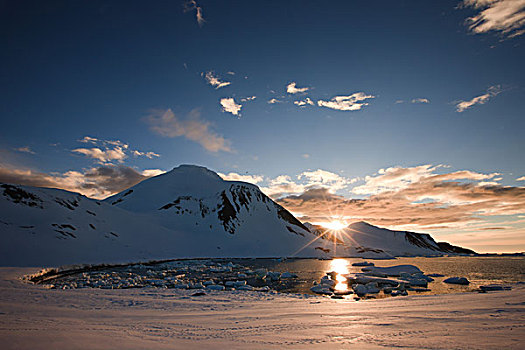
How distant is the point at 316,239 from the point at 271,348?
11719cm

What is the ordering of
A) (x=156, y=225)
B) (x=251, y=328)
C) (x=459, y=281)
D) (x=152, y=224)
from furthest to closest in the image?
(x=156, y=225)
(x=152, y=224)
(x=459, y=281)
(x=251, y=328)

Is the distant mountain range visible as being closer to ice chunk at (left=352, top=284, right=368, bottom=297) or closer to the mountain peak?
the mountain peak

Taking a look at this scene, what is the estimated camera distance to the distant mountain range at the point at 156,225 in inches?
1788

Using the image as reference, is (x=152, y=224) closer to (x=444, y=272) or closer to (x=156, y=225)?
(x=156, y=225)

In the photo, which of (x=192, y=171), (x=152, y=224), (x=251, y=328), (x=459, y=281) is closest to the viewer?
(x=251, y=328)

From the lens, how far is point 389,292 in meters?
20.7

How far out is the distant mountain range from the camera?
149ft

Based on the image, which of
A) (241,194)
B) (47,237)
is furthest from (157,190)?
(47,237)

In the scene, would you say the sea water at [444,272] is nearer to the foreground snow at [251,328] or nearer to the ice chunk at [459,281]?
the ice chunk at [459,281]

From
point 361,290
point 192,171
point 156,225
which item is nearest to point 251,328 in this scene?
point 361,290

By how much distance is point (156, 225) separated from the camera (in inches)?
3123

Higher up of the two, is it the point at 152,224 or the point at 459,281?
the point at 152,224

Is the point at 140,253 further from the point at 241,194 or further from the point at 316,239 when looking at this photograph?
the point at 316,239

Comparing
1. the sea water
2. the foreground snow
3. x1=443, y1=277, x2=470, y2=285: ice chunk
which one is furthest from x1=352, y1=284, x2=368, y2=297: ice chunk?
x1=443, y1=277, x2=470, y2=285: ice chunk
